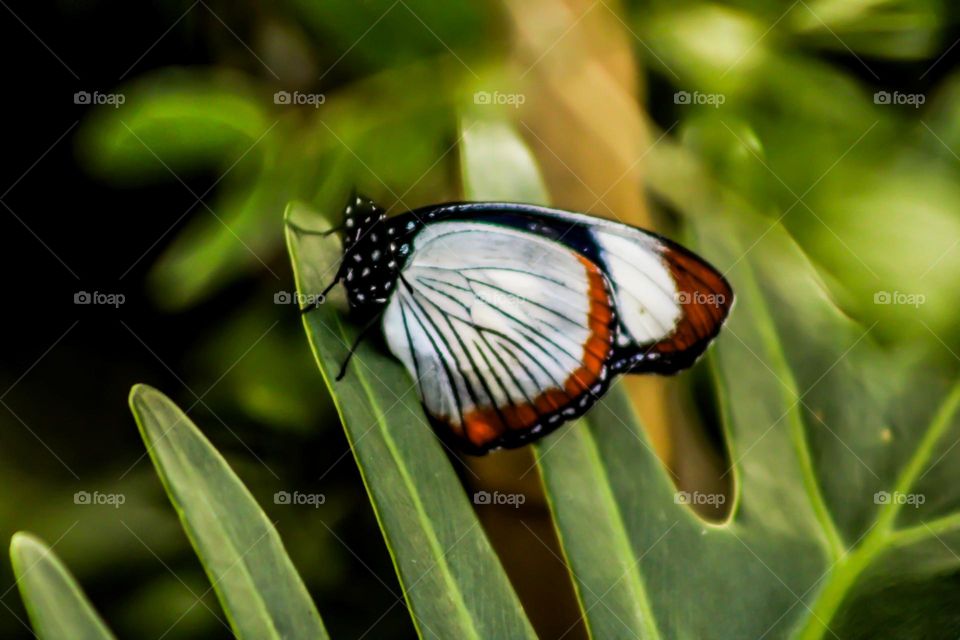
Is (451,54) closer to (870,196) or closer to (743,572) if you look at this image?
(870,196)

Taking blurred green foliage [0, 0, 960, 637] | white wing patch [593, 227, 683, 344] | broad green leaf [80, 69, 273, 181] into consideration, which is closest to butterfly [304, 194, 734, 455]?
white wing patch [593, 227, 683, 344]

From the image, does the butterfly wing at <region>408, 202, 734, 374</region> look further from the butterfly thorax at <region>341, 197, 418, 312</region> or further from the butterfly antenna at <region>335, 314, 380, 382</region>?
the butterfly antenna at <region>335, 314, 380, 382</region>

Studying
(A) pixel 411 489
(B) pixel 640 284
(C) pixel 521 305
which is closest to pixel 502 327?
(C) pixel 521 305

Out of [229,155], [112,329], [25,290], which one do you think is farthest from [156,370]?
[229,155]

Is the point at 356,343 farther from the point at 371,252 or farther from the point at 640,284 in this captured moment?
the point at 640,284

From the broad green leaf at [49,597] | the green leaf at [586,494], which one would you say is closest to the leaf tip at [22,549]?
the broad green leaf at [49,597]

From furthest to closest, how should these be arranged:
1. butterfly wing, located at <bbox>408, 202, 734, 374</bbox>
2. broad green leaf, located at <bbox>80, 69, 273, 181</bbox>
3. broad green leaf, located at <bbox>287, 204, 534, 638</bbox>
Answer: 1. broad green leaf, located at <bbox>80, 69, 273, 181</bbox>
2. butterfly wing, located at <bbox>408, 202, 734, 374</bbox>
3. broad green leaf, located at <bbox>287, 204, 534, 638</bbox>
